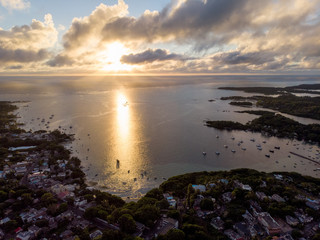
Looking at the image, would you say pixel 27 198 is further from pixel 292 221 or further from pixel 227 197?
pixel 292 221

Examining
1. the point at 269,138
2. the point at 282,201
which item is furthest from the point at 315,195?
the point at 269,138

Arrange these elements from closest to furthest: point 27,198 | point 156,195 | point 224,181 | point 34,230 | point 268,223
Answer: point 34,230, point 268,223, point 27,198, point 156,195, point 224,181

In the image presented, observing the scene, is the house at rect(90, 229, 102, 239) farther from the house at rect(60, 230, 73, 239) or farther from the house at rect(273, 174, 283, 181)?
the house at rect(273, 174, 283, 181)

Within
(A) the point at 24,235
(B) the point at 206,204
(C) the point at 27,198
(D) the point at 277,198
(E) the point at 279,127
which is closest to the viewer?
(A) the point at 24,235

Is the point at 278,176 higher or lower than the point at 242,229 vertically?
lower

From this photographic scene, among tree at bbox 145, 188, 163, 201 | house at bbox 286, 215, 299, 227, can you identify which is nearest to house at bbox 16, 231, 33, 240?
tree at bbox 145, 188, 163, 201

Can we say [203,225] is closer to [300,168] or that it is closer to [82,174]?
[82,174]

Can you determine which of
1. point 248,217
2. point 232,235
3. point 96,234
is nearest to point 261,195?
point 248,217
